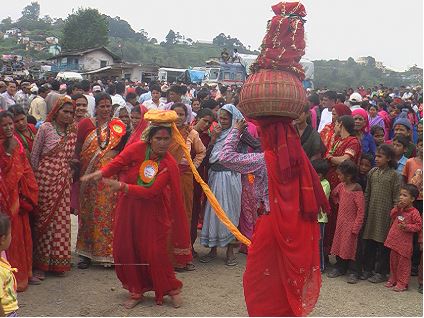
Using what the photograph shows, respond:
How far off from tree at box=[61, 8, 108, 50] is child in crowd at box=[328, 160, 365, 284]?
5565 centimetres

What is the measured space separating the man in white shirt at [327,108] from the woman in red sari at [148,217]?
4.68 m

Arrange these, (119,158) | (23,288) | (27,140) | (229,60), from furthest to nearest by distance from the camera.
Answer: (229,60), (27,140), (23,288), (119,158)

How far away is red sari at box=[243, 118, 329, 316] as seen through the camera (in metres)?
3.80

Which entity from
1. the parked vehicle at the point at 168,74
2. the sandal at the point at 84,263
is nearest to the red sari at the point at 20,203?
the sandal at the point at 84,263

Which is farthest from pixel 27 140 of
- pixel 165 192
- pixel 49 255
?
pixel 165 192

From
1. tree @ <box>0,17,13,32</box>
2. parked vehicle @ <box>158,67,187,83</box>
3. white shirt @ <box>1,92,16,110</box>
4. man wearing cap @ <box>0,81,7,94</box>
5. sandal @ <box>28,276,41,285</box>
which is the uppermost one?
tree @ <box>0,17,13,32</box>

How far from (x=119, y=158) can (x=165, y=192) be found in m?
0.51

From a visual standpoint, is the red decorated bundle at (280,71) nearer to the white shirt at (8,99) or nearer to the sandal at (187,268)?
the sandal at (187,268)

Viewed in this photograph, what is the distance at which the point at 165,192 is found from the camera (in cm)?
514

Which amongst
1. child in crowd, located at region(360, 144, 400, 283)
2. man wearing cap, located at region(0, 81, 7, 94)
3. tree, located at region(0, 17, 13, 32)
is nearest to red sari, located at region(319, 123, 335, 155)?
child in crowd, located at region(360, 144, 400, 283)

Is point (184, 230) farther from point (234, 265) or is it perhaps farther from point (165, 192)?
point (234, 265)

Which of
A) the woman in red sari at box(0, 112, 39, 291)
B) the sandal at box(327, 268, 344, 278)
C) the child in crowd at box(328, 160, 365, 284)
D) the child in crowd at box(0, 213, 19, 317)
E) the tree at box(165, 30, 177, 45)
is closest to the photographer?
the child in crowd at box(0, 213, 19, 317)

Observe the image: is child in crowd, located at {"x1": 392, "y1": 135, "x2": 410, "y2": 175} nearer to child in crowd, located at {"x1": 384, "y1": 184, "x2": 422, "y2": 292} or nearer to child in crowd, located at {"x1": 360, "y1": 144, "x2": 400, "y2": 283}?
child in crowd, located at {"x1": 360, "y1": 144, "x2": 400, "y2": 283}

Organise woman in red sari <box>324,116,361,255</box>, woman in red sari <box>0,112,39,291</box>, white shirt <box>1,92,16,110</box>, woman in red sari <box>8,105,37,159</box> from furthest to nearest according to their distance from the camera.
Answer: white shirt <box>1,92,16,110</box>, woman in red sari <box>324,116,361,255</box>, woman in red sari <box>8,105,37,159</box>, woman in red sari <box>0,112,39,291</box>
